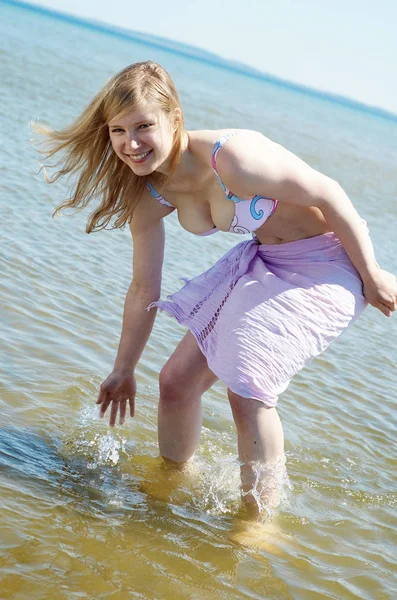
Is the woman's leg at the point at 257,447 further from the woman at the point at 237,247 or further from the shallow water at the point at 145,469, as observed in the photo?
the shallow water at the point at 145,469

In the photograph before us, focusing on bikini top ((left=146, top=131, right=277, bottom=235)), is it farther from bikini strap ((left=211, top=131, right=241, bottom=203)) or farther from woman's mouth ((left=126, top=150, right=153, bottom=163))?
woman's mouth ((left=126, top=150, right=153, bottom=163))

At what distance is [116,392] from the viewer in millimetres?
4098

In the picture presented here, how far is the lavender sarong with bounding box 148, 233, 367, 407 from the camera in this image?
11.6 feet

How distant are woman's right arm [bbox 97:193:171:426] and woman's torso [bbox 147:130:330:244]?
130 millimetres

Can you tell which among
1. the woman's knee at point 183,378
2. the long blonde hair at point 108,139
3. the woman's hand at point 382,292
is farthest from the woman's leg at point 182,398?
the woman's hand at point 382,292

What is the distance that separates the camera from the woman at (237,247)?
3504mm

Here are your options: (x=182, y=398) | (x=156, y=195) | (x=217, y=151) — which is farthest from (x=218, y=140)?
(x=182, y=398)

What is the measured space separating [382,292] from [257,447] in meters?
0.84

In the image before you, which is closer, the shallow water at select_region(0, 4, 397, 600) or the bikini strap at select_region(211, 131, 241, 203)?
the shallow water at select_region(0, 4, 397, 600)

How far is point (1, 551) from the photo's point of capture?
10.2 feet

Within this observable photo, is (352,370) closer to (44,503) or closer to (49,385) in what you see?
(49,385)

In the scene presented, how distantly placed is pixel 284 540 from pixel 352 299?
1.08 metres

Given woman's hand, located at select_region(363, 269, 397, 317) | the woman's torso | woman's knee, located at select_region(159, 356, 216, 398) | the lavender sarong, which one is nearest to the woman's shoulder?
the woman's torso

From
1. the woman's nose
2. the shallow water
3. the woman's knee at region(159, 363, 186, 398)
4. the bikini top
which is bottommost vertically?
the shallow water
